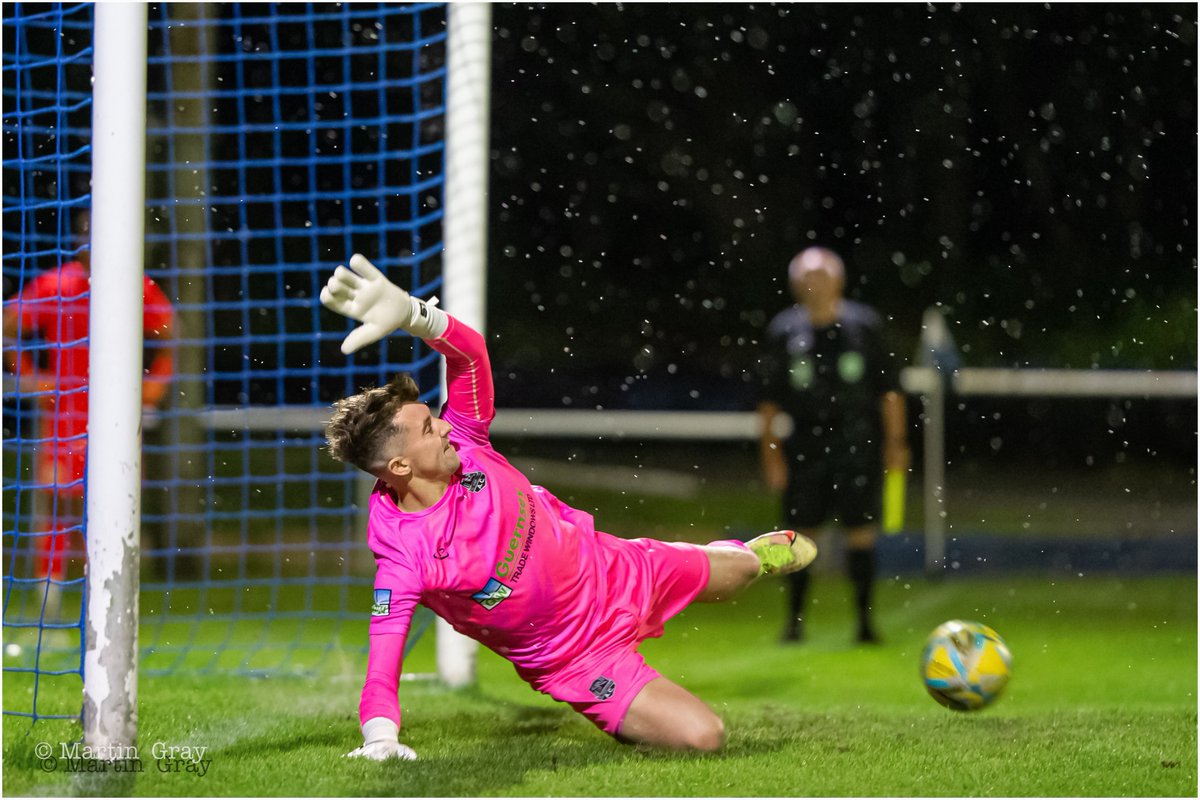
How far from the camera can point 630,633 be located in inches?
146

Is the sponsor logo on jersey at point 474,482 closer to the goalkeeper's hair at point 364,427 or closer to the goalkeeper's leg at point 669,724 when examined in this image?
the goalkeeper's hair at point 364,427

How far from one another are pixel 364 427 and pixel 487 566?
18.6 inches

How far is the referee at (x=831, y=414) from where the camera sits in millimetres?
6094

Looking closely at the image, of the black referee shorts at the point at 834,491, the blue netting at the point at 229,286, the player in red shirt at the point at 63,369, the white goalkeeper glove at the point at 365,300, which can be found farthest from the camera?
the black referee shorts at the point at 834,491

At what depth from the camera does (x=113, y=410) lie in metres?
3.23

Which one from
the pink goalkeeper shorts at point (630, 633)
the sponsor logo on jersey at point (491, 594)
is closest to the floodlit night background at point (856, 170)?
the pink goalkeeper shorts at point (630, 633)

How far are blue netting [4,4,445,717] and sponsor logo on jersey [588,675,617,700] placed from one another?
1.15 metres

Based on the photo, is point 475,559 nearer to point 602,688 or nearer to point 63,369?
point 602,688

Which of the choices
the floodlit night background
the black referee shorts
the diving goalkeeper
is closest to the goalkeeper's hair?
the diving goalkeeper

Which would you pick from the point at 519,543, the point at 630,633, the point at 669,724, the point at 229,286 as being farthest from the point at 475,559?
the point at 229,286

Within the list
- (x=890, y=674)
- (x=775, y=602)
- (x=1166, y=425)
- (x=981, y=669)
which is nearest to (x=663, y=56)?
(x=1166, y=425)

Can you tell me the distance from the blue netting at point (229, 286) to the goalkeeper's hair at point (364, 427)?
91 cm

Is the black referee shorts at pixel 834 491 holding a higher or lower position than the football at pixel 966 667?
higher

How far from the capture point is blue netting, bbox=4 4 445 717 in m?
4.85
